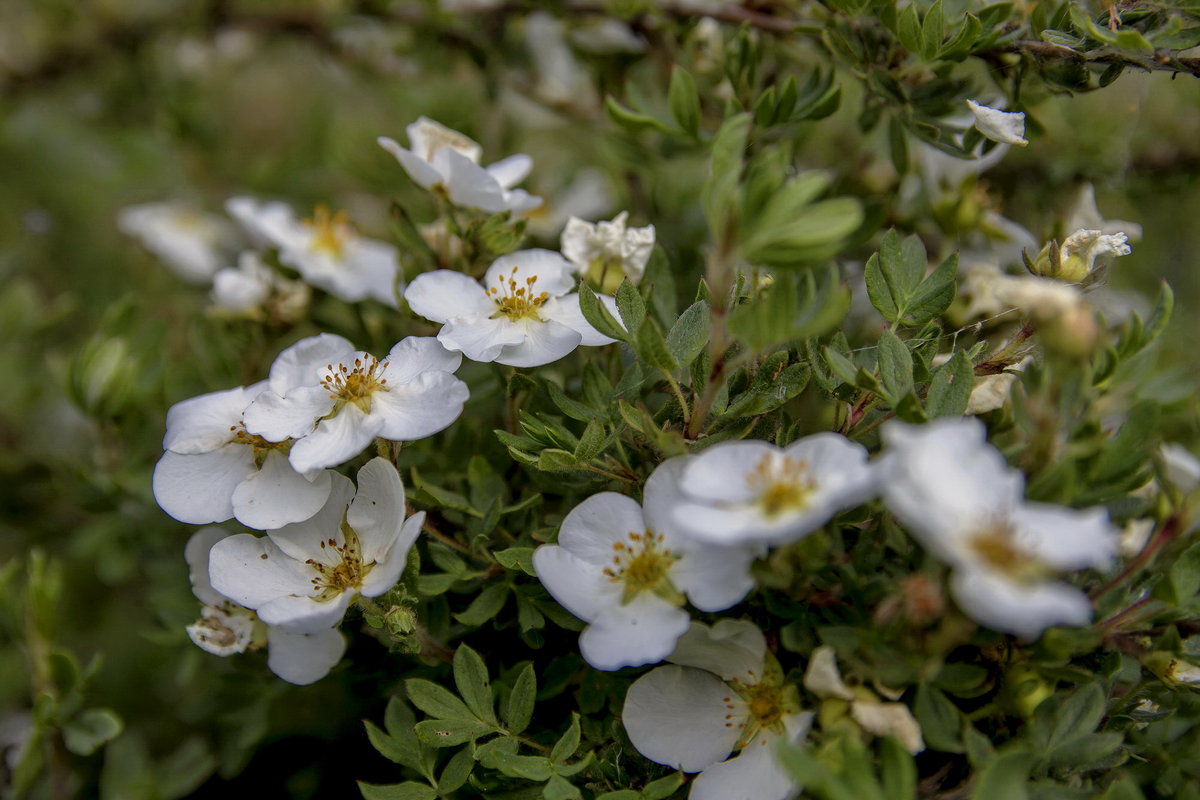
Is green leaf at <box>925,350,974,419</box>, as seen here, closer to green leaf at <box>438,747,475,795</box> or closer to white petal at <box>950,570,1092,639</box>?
white petal at <box>950,570,1092,639</box>

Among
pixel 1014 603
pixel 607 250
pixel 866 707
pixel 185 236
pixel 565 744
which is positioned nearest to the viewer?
pixel 1014 603

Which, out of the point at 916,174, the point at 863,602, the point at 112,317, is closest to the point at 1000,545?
the point at 863,602

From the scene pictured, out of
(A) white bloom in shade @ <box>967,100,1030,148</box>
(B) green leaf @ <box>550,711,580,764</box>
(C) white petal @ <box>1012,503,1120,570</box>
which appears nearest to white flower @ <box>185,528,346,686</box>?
(B) green leaf @ <box>550,711,580,764</box>

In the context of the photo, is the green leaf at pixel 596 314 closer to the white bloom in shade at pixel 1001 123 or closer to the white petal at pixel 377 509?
the white petal at pixel 377 509

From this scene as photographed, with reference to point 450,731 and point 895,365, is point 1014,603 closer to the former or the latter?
point 895,365

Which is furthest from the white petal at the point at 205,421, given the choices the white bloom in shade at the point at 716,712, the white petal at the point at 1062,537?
the white petal at the point at 1062,537

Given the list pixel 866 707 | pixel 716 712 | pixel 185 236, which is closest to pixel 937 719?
pixel 866 707
